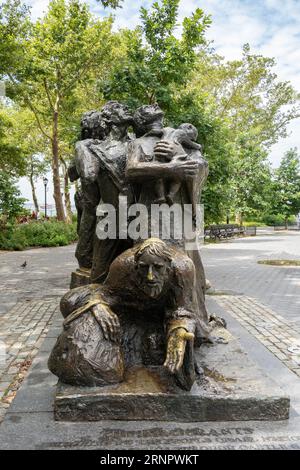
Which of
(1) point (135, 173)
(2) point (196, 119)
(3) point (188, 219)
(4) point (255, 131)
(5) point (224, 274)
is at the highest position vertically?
(4) point (255, 131)

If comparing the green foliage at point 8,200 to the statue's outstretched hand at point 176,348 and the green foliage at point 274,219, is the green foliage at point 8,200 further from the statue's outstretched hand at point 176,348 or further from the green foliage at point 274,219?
the green foliage at point 274,219

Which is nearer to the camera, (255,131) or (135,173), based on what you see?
(135,173)

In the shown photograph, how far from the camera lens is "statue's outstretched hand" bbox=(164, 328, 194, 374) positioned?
2896 mm

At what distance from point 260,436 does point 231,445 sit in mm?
→ 214

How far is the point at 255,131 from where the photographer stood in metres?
29.9

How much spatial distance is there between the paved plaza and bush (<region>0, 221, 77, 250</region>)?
2.73 metres

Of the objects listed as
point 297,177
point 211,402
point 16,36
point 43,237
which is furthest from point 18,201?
point 297,177

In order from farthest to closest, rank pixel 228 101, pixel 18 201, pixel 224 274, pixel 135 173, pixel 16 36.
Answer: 1. pixel 228 101
2. pixel 18 201
3. pixel 16 36
4. pixel 224 274
5. pixel 135 173

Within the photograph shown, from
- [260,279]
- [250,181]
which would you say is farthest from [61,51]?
[250,181]

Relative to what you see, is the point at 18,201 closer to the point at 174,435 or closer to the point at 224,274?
the point at 224,274

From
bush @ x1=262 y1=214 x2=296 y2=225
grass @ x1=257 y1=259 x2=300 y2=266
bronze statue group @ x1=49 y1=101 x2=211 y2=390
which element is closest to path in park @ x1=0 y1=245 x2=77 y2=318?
bronze statue group @ x1=49 y1=101 x2=211 y2=390

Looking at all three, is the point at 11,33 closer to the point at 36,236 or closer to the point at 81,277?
the point at 36,236

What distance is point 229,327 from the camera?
5324 mm

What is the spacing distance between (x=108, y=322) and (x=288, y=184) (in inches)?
Answer: 1378
